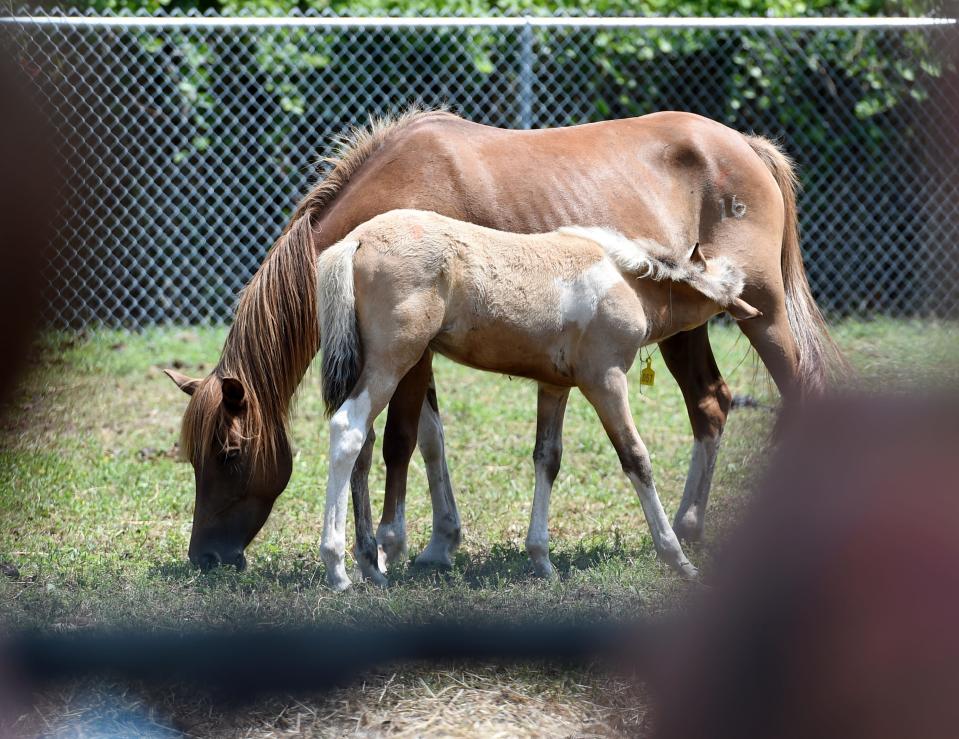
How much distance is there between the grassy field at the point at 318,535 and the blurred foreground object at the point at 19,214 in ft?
0.39

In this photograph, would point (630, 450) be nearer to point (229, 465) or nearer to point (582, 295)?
point (582, 295)

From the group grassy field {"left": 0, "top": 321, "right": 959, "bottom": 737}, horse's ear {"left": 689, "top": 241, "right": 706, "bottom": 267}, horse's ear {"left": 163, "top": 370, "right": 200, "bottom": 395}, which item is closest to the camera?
grassy field {"left": 0, "top": 321, "right": 959, "bottom": 737}

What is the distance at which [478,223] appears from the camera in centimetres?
429

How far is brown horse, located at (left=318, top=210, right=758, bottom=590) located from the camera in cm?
355

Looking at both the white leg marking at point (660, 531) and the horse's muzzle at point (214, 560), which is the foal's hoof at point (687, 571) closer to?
the white leg marking at point (660, 531)

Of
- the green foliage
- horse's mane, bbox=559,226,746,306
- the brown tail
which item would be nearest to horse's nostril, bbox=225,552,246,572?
horse's mane, bbox=559,226,746,306

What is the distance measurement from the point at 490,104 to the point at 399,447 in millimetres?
4530

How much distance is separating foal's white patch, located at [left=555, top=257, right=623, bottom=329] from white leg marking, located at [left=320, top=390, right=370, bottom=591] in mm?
741

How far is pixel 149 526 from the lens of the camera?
4.68 metres

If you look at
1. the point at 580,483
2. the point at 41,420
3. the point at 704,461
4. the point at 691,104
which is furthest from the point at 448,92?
the point at 41,420

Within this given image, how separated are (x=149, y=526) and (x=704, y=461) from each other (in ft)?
7.93

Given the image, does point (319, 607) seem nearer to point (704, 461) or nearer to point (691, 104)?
point (704, 461)

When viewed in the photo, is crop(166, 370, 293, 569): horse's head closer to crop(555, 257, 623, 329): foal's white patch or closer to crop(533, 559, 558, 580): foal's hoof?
crop(533, 559, 558, 580): foal's hoof

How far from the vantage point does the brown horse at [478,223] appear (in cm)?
391
